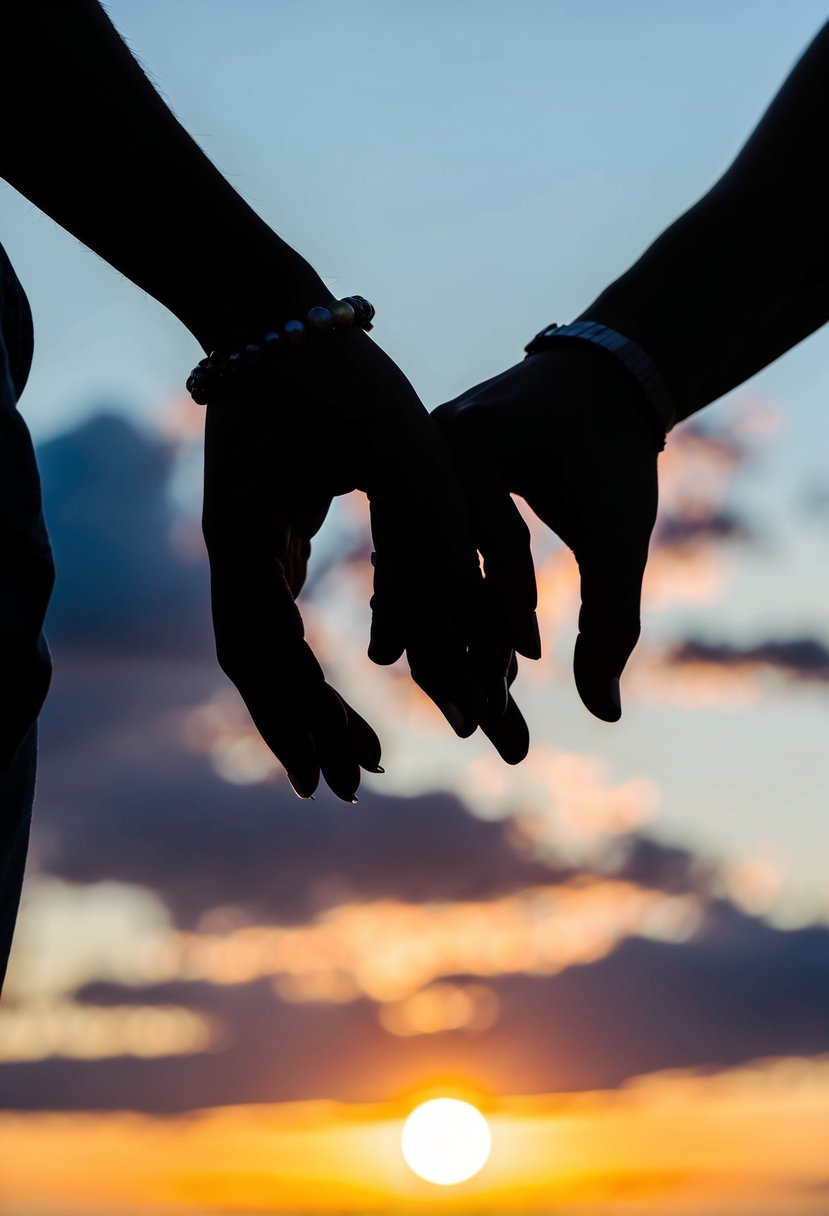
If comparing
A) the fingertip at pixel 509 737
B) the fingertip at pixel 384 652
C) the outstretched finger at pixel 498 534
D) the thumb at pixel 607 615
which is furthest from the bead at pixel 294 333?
the fingertip at pixel 509 737

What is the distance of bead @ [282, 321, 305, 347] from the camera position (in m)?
2.97

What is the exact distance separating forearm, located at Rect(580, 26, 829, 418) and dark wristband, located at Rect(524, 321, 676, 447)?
1.5 inches

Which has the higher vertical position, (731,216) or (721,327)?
(731,216)

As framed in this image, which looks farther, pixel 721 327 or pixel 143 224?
pixel 721 327

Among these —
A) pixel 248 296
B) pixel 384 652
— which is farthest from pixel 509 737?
pixel 248 296

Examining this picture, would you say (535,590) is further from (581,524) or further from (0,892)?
(0,892)

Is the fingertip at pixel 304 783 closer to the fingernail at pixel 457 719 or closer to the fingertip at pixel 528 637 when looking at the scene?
the fingernail at pixel 457 719

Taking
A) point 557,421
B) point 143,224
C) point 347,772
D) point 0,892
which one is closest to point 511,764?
point 347,772

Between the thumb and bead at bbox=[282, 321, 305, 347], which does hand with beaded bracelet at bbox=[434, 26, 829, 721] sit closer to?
the thumb

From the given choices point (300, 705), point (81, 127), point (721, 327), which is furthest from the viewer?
point (721, 327)

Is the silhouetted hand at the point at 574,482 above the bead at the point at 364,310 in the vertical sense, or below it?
below

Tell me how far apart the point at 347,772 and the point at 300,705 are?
0.60 feet

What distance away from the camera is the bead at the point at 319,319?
2.98 m

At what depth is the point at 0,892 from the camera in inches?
115
